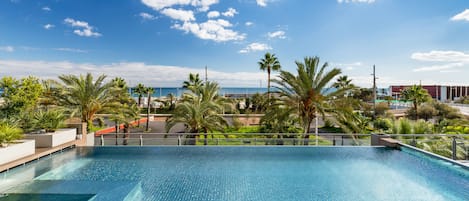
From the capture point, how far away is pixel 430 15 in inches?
521

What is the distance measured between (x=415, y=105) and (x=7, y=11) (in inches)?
1397

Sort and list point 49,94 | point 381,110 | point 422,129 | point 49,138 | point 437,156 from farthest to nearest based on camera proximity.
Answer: point 381,110, point 49,94, point 422,129, point 49,138, point 437,156

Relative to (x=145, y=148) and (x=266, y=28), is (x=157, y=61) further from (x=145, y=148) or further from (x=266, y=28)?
(x=145, y=148)

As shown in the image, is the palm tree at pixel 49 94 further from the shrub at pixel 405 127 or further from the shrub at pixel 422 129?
the shrub at pixel 422 129

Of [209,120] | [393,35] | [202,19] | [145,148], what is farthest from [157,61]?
[393,35]

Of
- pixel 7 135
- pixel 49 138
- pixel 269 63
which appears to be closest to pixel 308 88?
pixel 49 138

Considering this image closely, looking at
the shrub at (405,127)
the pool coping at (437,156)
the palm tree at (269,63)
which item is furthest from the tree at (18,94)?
the palm tree at (269,63)

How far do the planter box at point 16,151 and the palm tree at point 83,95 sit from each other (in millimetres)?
5296

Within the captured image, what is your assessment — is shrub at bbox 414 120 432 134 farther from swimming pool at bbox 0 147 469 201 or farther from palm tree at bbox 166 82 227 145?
palm tree at bbox 166 82 227 145

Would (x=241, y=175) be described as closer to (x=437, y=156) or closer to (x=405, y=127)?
(x=437, y=156)

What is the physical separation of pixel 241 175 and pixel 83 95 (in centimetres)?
986

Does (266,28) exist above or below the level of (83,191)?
above

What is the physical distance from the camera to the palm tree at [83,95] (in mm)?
12384

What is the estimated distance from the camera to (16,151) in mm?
6586
